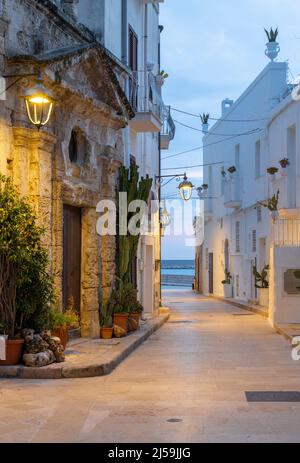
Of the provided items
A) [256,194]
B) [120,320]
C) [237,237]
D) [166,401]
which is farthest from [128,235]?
[237,237]

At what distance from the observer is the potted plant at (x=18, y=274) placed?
933 cm

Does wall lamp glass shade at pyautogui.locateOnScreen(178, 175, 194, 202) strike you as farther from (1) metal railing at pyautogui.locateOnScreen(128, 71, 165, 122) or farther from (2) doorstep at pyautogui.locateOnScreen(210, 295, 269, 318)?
(2) doorstep at pyautogui.locateOnScreen(210, 295, 269, 318)

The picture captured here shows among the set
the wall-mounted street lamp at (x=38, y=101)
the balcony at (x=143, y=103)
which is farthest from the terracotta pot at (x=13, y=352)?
the balcony at (x=143, y=103)

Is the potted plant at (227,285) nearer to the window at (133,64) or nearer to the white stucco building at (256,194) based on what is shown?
the white stucco building at (256,194)

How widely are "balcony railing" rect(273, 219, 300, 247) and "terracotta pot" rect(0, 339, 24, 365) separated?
9462 mm

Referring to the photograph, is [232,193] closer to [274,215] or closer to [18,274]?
[274,215]

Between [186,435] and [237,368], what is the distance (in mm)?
4243

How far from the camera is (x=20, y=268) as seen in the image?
954 cm

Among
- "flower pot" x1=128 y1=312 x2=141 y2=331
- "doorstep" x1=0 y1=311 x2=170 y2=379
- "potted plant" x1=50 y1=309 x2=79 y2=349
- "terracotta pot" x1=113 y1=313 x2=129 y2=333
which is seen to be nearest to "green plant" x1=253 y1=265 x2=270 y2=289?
"flower pot" x1=128 y1=312 x2=141 y2=331

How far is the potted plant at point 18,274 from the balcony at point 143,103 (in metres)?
7.32

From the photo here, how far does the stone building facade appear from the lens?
1033 centimetres

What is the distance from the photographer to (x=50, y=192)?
11133mm

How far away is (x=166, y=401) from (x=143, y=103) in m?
10.8

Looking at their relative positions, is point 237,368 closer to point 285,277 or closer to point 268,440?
point 268,440
